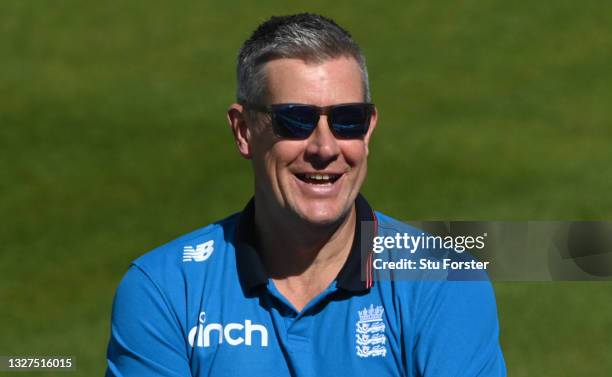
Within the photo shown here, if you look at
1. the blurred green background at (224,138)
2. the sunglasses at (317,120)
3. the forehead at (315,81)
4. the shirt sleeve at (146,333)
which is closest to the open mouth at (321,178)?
the sunglasses at (317,120)

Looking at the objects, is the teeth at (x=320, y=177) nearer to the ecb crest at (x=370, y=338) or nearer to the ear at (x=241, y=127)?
the ear at (x=241, y=127)

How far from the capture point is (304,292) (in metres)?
4.66

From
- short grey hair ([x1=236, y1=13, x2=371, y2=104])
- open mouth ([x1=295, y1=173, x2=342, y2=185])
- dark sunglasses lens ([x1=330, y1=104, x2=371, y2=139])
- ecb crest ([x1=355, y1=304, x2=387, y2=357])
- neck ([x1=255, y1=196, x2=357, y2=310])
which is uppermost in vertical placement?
short grey hair ([x1=236, y1=13, x2=371, y2=104])

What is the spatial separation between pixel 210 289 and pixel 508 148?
659cm

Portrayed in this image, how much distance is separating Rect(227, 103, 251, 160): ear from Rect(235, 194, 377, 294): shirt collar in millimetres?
222

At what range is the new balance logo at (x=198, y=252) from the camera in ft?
15.2

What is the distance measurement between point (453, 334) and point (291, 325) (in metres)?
0.57

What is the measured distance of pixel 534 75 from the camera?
457 inches

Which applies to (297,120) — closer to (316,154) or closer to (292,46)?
(316,154)

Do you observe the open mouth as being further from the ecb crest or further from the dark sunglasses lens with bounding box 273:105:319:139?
the ecb crest

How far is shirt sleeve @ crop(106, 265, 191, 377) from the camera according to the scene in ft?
14.8

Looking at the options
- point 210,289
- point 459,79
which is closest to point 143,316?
point 210,289

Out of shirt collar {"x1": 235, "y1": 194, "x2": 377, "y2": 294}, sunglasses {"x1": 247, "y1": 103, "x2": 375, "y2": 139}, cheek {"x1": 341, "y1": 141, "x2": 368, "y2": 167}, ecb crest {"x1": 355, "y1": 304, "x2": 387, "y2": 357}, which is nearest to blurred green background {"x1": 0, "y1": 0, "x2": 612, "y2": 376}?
shirt collar {"x1": 235, "y1": 194, "x2": 377, "y2": 294}

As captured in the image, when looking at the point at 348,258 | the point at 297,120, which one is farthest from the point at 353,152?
the point at 348,258
